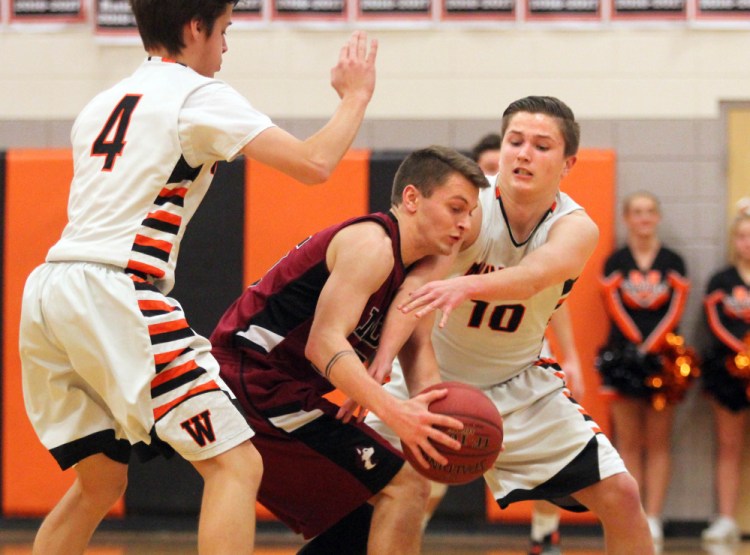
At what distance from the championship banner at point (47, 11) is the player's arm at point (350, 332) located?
4.34 meters

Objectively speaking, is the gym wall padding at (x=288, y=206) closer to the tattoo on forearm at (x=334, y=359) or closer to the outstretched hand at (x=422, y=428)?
the tattoo on forearm at (x=334, y=359)

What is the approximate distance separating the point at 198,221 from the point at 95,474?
3459 mm

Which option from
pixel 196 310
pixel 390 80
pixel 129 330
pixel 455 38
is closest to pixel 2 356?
pixel 196 310

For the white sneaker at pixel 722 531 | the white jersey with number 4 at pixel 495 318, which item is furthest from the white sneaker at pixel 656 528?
the white jersey with number 4 at pixel 495 318

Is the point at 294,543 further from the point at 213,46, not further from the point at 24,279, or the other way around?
the point at 213,46

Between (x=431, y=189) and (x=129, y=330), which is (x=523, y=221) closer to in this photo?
(x=431, y=189)

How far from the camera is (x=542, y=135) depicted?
3.88m

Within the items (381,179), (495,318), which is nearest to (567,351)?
(495,318)

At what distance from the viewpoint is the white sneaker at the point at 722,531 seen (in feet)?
21.8

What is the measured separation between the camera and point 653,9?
6938mm

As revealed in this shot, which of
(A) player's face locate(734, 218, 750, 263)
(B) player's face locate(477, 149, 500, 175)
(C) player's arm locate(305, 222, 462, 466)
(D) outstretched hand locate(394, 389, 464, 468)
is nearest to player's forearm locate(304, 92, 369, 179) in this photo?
(C) player's arm locate(305, 222, 462, 466)

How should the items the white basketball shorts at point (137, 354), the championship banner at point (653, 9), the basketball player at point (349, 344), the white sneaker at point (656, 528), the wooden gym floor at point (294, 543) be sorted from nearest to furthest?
the white basketball shorts at point (137, 354) < the basketball player at point (349, 344) < the wooden gym floor at point (294, 543) < the white sneaker at point (656, 528) < the championship banner at point (653, 9)

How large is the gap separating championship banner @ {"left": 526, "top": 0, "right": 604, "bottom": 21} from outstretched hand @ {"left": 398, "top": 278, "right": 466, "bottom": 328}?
4130mm

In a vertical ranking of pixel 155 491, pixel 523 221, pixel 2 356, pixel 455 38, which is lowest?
pixel 155 491
